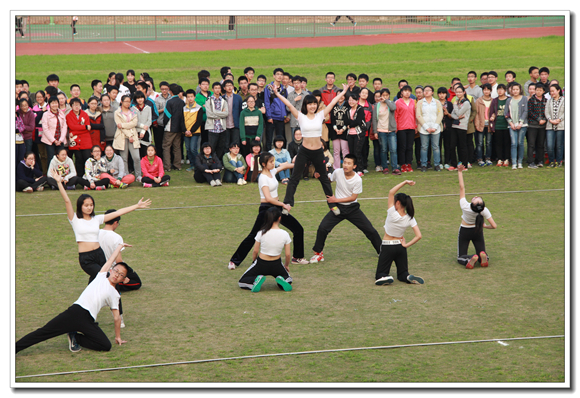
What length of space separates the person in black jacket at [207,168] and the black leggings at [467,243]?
610 centimetres

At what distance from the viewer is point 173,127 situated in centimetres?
1458

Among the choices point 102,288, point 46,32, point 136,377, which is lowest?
point 136,377

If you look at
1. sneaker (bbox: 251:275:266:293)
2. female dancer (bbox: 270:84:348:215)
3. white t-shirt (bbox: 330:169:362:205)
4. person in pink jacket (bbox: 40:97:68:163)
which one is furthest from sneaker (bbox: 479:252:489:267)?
person in pink jacket (bbox: 40:97:68:163)

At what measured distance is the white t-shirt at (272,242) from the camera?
8219 mm

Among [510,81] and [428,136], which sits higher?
[510,81]

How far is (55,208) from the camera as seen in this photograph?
12.4 meters

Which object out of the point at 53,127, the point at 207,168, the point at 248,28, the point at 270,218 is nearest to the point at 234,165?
the point at 207,168

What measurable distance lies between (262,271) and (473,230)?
10.2ft

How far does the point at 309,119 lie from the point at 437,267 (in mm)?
2902

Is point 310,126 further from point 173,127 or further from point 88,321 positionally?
point 173,127

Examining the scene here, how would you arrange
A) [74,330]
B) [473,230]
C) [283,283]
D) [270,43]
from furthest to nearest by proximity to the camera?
[270,43] < [473,230] < [283,283] < [74,330]
